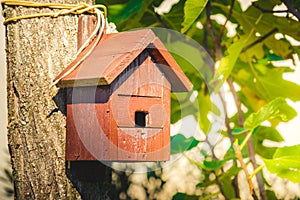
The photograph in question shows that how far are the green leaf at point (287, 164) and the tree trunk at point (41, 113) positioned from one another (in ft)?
1.71

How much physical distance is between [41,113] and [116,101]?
0.17m

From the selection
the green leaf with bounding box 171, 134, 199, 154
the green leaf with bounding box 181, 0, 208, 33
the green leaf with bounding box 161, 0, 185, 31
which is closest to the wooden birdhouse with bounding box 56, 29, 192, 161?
the green leaf with bounding box 181, 0, 208, 33

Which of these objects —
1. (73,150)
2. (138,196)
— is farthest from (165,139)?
(138,196)

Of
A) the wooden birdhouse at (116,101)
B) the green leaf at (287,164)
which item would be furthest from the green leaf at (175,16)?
the wooden birdhouse at (116,101)

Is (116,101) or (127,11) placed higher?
(127,11)

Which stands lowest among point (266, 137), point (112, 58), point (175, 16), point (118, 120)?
point (266, 137)

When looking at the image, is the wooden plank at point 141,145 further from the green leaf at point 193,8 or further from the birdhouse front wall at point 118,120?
the green leaf at point 193,8

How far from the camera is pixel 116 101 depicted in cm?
149

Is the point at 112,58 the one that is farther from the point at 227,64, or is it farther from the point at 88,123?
the point at 227,64

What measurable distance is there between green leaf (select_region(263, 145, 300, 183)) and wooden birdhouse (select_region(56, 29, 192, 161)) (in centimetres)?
39

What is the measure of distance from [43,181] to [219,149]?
202cm

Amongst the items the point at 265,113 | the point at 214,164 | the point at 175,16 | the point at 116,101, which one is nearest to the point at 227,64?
the point at 265,113

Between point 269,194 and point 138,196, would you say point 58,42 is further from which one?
point 138,196

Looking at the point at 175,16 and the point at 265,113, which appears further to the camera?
the point at 175,16
